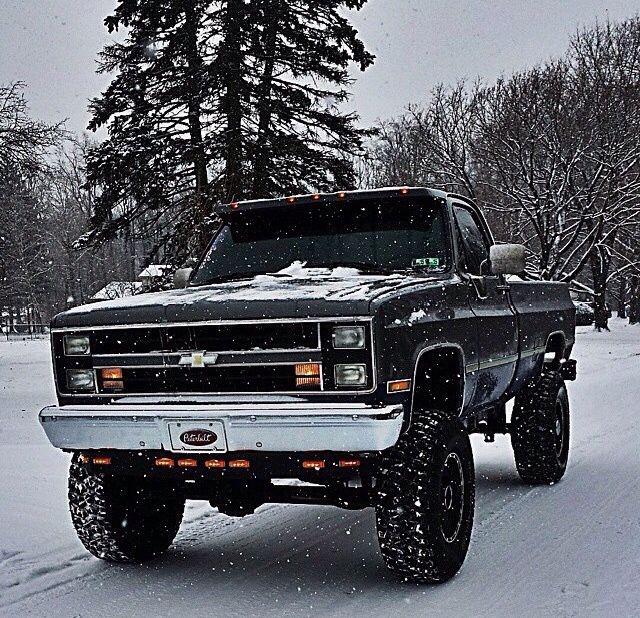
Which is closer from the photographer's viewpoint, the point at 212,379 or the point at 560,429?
the point at 212,379

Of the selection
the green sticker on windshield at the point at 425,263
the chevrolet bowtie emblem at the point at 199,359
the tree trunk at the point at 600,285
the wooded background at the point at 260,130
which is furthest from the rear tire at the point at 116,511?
the tree trunk at the point at 600,285

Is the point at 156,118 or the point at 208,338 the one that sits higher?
the point at 156,118

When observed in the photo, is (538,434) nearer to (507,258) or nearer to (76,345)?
(507,258)

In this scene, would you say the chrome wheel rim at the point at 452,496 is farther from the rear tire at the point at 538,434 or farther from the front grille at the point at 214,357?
the rear tire at the point at 538,434

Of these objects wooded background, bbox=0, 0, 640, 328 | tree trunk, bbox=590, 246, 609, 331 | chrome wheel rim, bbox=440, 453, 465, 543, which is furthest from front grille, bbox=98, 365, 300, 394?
tree trunk, bbox=590, 246, 609, 331

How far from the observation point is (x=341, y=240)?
5816 mm

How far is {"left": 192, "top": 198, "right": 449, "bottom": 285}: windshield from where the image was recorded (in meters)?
5.67

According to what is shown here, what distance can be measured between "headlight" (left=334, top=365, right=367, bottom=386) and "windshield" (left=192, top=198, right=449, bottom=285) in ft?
4.56

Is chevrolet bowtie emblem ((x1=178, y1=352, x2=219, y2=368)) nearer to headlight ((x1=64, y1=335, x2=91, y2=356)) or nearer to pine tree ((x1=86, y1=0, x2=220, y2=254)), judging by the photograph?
headlight ((x1=64, y1=335, x2=91, y2=356))

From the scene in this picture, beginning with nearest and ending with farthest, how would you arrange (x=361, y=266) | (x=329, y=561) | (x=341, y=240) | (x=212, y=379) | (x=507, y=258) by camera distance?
(x=212, y=379) → (x=329, y=561) → (x=361, y=266) → (x=341, y=240) → (x=507, y=258)

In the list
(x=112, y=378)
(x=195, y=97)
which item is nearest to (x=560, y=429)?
(x=112, y=378)

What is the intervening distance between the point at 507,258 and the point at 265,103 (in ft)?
41.8

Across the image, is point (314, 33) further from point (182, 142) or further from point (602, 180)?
point (602, 180)

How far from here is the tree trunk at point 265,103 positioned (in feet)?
55.6
